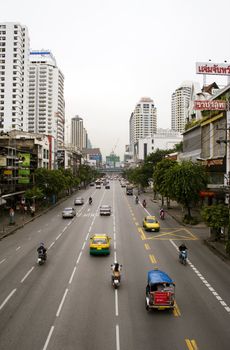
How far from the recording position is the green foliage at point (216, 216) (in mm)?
31094

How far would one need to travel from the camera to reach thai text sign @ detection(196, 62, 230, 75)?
145 ft

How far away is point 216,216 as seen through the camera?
31484 mm

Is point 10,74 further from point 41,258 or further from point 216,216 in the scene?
point 41,258

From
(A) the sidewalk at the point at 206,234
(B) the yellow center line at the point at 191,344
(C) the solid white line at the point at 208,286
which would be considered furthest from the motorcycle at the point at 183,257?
(B) the yellow center line at the point at 191,344

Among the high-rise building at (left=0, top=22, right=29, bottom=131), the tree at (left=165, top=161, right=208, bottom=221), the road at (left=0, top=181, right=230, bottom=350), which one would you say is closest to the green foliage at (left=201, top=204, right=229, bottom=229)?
the road at (left=0, top=181, right=230, bottom=350)

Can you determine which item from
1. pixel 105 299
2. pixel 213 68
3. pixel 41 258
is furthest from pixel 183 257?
pixel 213 68

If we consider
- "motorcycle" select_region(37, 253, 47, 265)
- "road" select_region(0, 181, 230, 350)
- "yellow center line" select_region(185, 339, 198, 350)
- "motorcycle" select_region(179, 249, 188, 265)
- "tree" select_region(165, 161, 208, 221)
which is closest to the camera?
"yellow center line" select_region(185, 339, 198, 350)

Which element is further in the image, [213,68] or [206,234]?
[213,68]

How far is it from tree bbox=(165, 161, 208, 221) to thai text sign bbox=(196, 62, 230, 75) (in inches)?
475

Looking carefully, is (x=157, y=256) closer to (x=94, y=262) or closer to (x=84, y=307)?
(x=94, y=262)

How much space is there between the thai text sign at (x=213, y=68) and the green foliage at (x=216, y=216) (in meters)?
20.1

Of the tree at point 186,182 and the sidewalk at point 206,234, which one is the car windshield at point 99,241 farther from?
the tree at point 186,182

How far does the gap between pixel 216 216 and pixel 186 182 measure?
12.9 meters

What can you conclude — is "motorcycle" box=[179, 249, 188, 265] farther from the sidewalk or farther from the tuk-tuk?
the tuk-tuk
